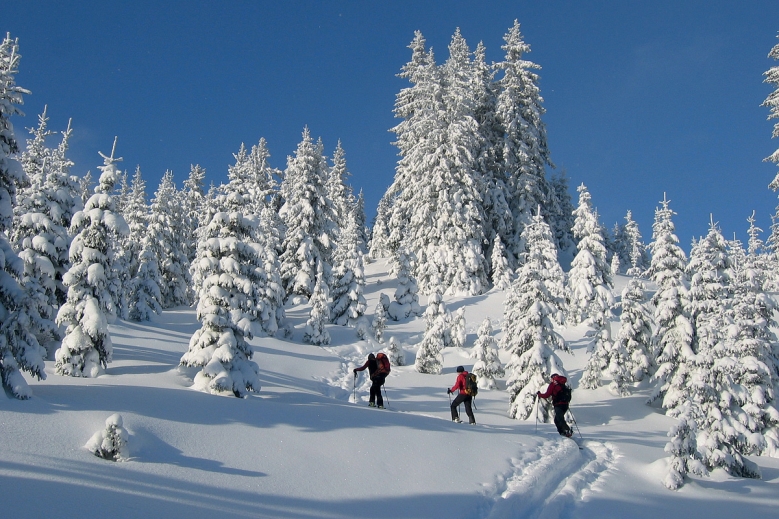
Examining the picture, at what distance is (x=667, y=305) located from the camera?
78.9 feet

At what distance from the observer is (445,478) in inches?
370

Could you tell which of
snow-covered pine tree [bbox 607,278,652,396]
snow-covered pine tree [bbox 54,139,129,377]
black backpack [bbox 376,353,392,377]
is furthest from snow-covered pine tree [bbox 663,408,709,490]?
snow-covered pine tree [bbox 54,139,129,377]

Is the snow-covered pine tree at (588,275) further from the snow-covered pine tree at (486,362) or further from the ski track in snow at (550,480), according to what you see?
the ski track in snow at (550,480)

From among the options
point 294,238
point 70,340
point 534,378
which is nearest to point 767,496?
point 534,378

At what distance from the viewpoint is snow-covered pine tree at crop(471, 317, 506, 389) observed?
84.2 ft

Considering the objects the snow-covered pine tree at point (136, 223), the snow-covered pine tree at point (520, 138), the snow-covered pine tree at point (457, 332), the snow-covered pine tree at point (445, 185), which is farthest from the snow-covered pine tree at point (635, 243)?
the snow-covered pine tree at point (136, 223)

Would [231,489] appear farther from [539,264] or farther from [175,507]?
[539,264]

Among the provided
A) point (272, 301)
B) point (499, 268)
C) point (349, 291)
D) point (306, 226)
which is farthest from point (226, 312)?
point (499, 268)

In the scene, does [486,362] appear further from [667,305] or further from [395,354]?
[667,305]

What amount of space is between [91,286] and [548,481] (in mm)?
17243

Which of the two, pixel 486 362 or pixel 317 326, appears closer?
pixel 486 362

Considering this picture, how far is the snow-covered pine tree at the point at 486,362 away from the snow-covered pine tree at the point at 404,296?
45.4 feet

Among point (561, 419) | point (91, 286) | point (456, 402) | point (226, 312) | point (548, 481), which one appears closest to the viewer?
point (548, 481)

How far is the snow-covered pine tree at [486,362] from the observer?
25.7 m
